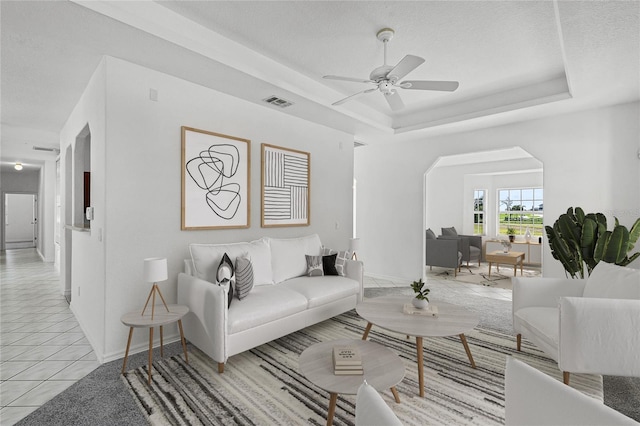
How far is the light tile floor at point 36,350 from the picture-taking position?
2.18 meters

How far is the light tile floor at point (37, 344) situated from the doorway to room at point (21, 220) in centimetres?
674

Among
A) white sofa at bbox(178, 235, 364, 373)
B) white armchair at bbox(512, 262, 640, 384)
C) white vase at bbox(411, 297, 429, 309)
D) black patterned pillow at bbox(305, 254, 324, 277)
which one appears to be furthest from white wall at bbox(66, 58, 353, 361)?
white armchair at bbox(512, 262, 640, 384)

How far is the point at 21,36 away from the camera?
7.97 ft

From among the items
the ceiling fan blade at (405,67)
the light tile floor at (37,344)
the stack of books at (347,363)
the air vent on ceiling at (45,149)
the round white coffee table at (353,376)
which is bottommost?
the light tile floor at (37,344)

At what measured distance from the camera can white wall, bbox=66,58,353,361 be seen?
8.87 ft

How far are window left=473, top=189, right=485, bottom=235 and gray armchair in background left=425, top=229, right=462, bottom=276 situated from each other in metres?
3.02

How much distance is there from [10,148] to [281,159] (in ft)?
20.8

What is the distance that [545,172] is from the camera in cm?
445

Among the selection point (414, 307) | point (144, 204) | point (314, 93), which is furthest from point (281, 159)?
point (414, 307)

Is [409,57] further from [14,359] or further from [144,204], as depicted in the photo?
[14,359]

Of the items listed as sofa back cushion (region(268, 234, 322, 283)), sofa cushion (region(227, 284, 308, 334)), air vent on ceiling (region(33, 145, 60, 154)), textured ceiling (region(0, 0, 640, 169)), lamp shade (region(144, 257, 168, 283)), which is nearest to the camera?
textured ceiling (region(0, 0, 640, 169))

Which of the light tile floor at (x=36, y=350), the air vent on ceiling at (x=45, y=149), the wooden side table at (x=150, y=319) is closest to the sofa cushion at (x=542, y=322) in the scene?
the wooden side table at (x=150, y=319)

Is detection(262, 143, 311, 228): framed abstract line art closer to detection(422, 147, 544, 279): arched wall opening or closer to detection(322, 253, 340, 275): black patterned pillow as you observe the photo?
detection(322, 253, 340, 275): black patterned pillow

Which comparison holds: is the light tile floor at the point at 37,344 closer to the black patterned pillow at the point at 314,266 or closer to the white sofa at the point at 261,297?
the white sofa at the point at 261,297
